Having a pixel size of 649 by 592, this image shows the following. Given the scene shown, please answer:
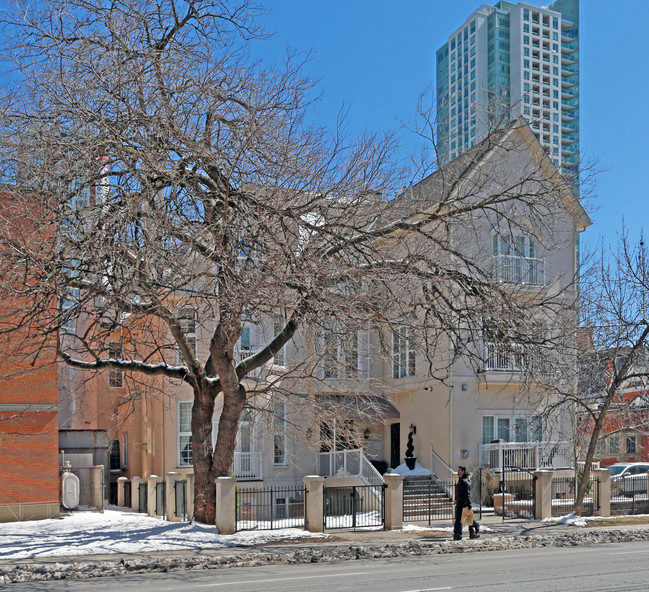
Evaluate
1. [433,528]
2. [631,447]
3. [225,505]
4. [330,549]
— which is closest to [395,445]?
[433,528]

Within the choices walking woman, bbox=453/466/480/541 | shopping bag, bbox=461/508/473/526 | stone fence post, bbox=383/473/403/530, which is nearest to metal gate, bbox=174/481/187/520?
stone fence post, bbox=383/473/403/530

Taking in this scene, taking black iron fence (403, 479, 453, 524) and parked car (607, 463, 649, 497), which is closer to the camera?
black iron fence (403, 479, 453, 524)

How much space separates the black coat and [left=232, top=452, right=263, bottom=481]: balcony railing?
10409 mm

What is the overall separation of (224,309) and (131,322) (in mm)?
3582

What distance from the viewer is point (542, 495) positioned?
75.4 ft

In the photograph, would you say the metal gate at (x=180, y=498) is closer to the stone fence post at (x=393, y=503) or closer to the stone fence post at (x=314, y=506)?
the stone fence post at (x=314, y=506)

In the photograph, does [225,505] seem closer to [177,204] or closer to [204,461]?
[204,461]

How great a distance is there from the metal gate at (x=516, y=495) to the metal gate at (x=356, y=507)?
3.58 m

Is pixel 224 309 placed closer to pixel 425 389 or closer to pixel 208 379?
pixel 208 379

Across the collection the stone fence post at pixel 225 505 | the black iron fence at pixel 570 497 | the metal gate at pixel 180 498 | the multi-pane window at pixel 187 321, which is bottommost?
the black iron fence at pixel 570 497

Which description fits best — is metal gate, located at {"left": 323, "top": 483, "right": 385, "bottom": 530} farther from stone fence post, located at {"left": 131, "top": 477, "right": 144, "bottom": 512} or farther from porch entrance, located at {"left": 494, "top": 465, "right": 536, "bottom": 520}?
stone fence post, located at {"left": 131, "top": 477, "right": 144, "bottom": 512}

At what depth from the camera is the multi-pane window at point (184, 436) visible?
27594mm

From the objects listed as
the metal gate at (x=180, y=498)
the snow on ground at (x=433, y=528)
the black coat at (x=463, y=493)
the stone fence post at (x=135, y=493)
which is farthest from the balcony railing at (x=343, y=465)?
the black coat at (x=463, y=493)

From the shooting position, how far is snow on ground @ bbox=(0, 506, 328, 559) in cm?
1580
